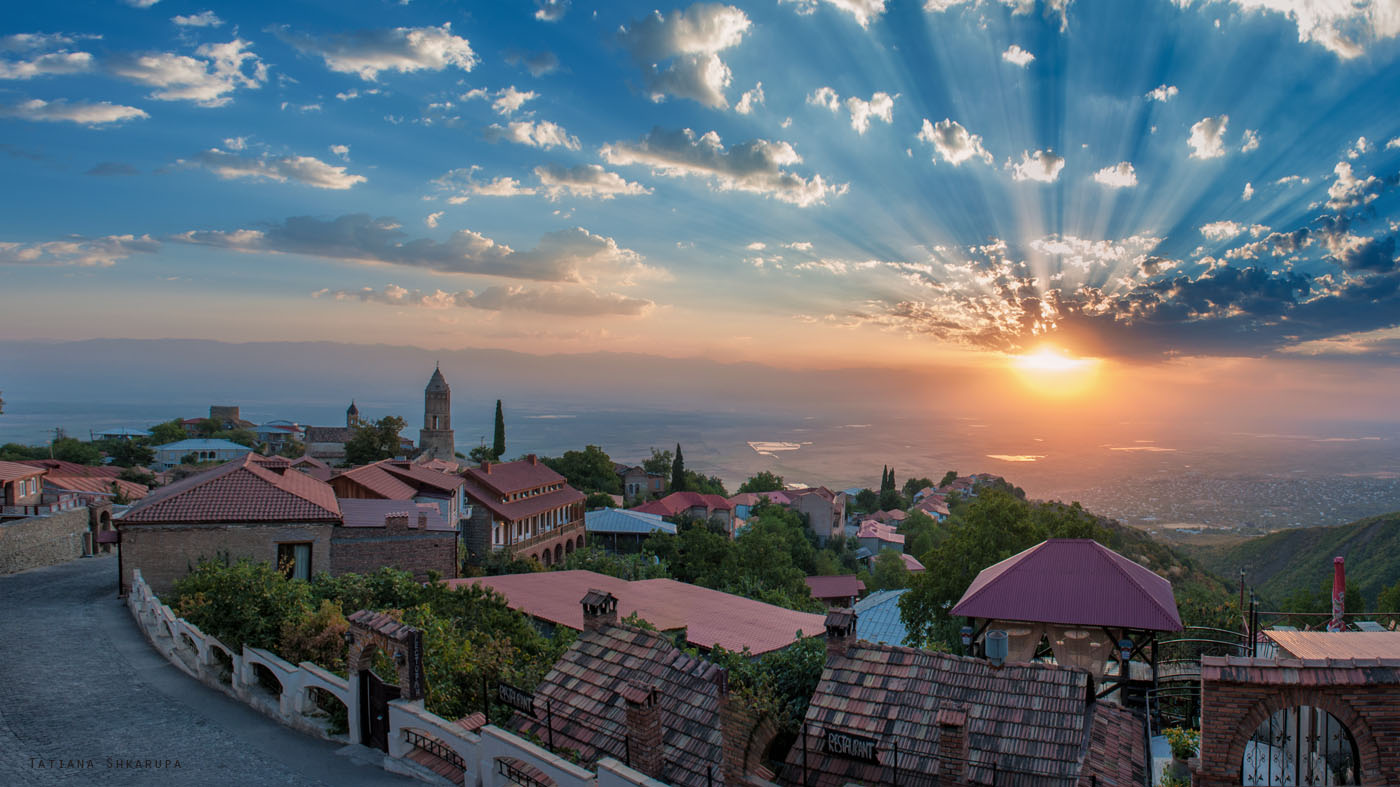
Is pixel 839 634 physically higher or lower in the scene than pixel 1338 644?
higher

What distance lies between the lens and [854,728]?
8.95m

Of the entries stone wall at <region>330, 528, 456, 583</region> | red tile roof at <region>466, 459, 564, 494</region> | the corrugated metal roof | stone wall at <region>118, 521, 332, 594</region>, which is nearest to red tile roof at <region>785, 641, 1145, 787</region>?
the corrugated metal roof

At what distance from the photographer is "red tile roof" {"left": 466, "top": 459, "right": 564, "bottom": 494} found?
126 ft

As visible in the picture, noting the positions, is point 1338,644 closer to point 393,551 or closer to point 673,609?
point 673,609

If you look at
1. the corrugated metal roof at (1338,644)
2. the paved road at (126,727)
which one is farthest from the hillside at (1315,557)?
the paved road at (126,727)

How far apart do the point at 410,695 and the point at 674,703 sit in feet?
10.1

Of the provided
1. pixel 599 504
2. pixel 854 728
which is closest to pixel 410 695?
Answer: pixel 854 728

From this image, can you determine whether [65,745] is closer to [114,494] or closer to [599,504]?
[114,494]

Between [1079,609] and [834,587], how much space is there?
32.2m

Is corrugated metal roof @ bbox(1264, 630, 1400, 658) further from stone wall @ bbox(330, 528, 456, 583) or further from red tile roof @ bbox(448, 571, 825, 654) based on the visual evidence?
stone wall @ bbox(330, 528, 456, 583)

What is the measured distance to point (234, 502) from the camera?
17766 millimetres

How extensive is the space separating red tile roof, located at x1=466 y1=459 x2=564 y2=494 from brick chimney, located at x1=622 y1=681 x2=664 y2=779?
31.9 meters

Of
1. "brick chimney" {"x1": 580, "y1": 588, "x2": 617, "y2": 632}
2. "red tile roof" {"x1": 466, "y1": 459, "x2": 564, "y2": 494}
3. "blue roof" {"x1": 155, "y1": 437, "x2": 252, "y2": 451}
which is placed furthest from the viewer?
"blue roof" {"x1": 155, "y1": 437, "x2": 252, "y2": 451}

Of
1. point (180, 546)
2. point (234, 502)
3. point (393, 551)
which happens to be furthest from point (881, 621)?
point (180, 546)
